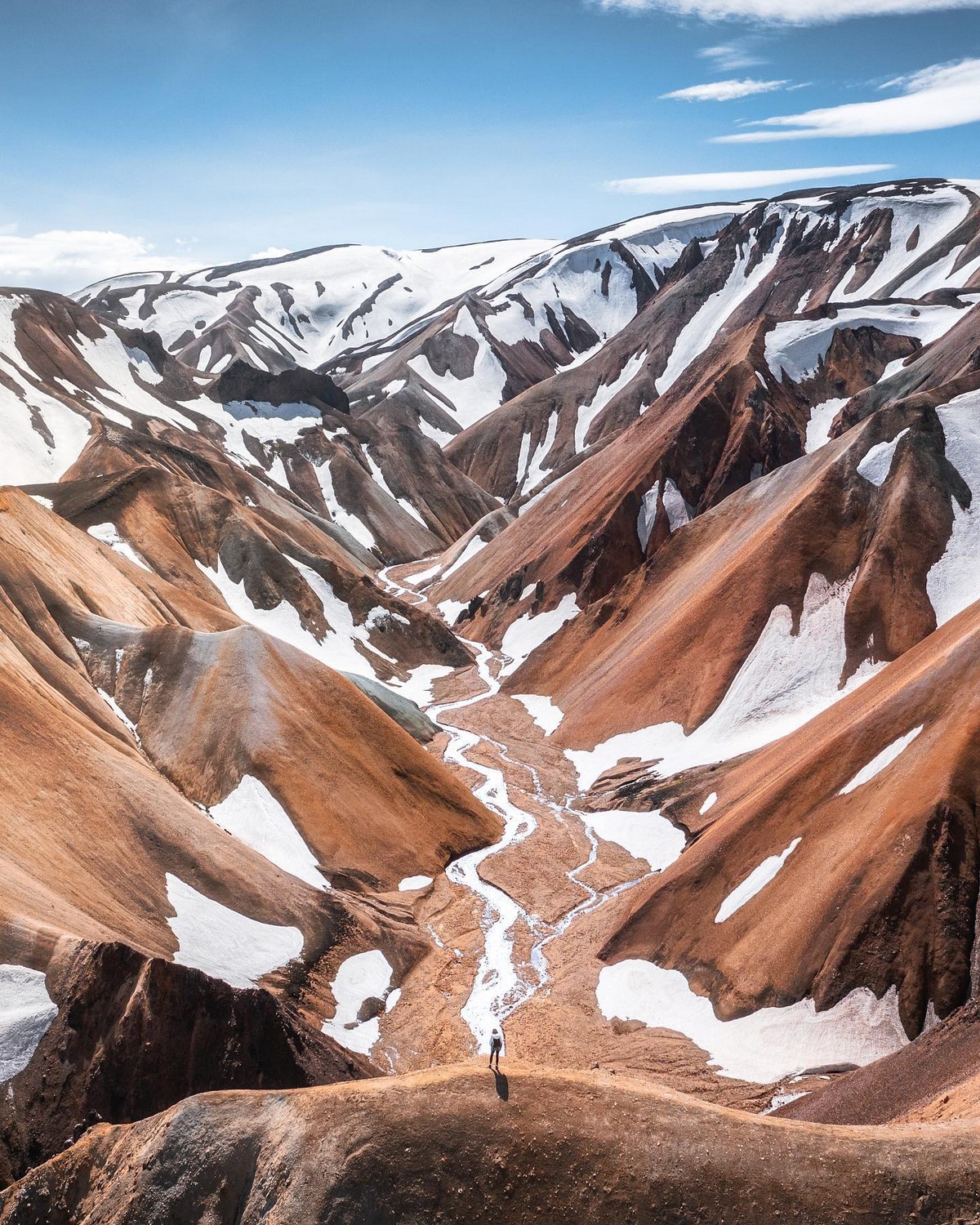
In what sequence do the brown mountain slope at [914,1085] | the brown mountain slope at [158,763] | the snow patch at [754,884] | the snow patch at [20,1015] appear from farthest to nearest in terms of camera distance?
the snow patch at [754,884] < the brown mountain slope at [158,763] < the brown mountain slope at [914,1085] < the snow patch at [20,1015]

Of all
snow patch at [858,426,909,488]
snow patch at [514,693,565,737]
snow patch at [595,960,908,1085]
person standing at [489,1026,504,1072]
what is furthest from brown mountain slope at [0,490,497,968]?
snow patch at [858,426,909,488]

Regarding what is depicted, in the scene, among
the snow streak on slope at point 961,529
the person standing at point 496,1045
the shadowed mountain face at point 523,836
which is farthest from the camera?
the snow streak on slope at point 961,529

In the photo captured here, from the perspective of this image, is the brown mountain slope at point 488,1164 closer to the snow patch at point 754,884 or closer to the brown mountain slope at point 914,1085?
the brown mountain slope at point 914,1085

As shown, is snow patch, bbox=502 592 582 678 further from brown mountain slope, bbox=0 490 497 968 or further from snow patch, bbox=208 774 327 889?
snow patch, bbox=208 774 327 889

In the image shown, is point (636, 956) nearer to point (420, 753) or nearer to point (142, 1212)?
point (420, 753)

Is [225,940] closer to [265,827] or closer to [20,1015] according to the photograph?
[265,827]

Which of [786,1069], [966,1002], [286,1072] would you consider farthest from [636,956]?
[286,1072]

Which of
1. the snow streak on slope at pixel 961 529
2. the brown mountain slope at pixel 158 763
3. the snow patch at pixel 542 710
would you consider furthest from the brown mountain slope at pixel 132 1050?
the snow patch at pixel 542 710
